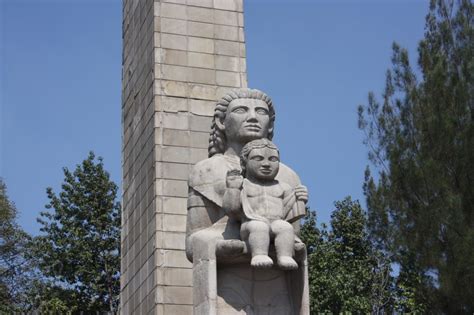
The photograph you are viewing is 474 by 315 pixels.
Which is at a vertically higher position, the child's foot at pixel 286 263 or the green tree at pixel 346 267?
the green tree at pixel 346 267

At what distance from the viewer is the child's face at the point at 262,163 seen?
29.6 ft

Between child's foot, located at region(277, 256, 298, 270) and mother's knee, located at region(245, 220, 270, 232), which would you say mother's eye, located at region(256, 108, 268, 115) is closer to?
mother's knee, located at region(245, 220, 270, 232)

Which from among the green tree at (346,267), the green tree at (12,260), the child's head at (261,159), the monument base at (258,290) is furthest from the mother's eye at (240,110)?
the green tree at (12,260)

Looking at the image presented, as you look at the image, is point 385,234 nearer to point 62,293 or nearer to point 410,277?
point 410,277

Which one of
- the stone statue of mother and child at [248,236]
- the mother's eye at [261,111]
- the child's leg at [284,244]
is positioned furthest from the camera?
the mother's eye at [261,111]

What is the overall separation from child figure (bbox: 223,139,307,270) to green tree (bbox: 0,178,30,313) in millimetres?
22568

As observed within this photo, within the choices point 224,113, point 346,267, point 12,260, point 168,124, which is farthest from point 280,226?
point 12,260

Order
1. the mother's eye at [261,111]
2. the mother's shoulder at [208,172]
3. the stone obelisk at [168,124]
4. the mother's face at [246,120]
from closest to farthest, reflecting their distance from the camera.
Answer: the mother's shoulder at [208,172] → the mother's face at [246,120] → the mother's eye at [261,111] → the stone obelisk at [168,124]

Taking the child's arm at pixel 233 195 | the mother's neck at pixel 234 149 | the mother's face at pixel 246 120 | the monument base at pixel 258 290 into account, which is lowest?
the monument base at pixel 258 290

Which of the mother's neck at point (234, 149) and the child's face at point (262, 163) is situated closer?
the child's face at point (262, 163)

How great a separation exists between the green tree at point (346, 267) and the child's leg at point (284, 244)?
18.6 metres

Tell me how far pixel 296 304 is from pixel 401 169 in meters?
10.5

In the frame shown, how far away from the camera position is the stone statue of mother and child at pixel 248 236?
344 inches

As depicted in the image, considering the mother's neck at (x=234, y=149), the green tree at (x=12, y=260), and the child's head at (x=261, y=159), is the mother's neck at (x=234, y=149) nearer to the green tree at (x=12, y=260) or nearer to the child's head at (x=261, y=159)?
the child's head at (x=261, y=159)
